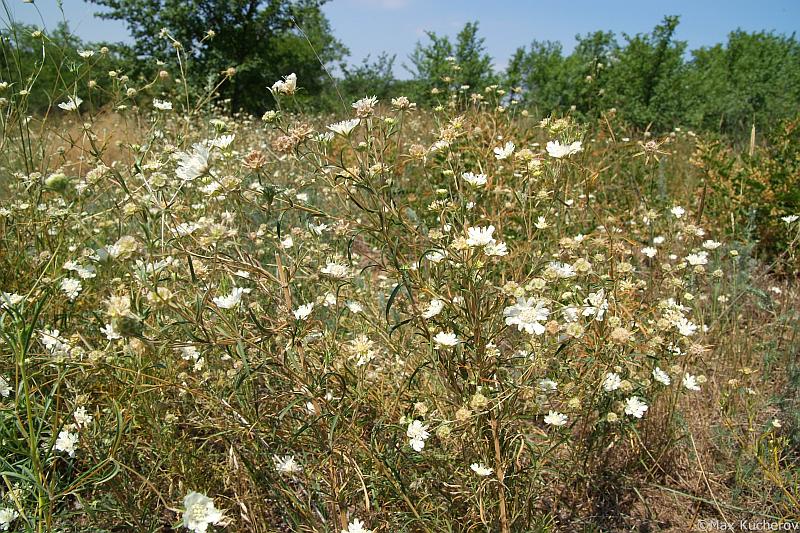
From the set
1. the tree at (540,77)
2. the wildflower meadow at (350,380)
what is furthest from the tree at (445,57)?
the wildflower meadow at (350,380)

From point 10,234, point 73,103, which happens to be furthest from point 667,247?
point 10,234

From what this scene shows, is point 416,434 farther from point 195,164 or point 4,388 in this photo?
point 4,388

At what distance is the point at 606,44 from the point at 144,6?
16.5m

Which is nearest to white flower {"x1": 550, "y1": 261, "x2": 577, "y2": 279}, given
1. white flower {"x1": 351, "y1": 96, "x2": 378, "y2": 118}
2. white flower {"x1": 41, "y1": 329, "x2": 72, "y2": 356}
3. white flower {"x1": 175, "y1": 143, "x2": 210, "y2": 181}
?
white flower {"x1": 351, "y1": 96, "x2": 378, "y2": 118}

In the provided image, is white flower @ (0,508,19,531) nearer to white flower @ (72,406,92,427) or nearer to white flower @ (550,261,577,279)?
white flower @ (72,406,92,427)

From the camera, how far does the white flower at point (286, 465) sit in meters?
1.40

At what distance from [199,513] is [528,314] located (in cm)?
93

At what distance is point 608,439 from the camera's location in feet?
5.98

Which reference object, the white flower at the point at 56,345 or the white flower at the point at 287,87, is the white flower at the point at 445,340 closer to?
the white flower at the point at 287,87

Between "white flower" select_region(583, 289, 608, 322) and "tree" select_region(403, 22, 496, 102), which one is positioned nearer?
"white flower" select_region(583, 289, 608, 322)

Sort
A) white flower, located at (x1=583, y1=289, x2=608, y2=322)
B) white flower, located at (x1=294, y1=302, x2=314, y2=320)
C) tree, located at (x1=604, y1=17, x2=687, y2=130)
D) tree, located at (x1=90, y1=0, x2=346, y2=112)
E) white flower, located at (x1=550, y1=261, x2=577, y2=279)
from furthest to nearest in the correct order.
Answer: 1. tree, located at (x1=90, y1=0, x2=346, y2=112)
2. tree, located at (x1=604, y1=17, x2=687, y2=130)
3. white flower, located at (x1=550, y1=261, x2=577, y2=279)
4. white flower, located at (x1=583, y1=289, x2=608, y2=322)
5. white flower, located at (x1=294, y1=302, x2=314, y2=320)

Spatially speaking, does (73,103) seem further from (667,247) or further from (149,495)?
(667,247)

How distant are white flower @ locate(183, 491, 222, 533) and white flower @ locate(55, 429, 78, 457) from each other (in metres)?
0.47

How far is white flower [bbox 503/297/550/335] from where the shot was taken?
1358mm
